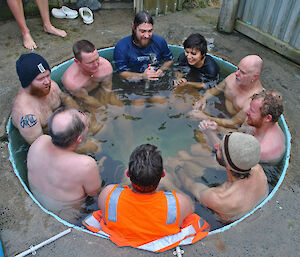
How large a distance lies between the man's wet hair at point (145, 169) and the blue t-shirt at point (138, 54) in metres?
2.67

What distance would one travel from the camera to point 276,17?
4.64 m

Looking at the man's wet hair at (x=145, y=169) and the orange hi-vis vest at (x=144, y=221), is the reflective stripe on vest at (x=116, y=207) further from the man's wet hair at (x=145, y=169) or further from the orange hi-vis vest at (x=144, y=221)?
the man's wet hair at (x=145, y=169)

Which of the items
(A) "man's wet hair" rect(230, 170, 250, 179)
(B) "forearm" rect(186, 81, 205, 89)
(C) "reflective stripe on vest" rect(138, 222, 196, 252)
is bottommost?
(B) "forearm" rect(186, 81, 205, 89)

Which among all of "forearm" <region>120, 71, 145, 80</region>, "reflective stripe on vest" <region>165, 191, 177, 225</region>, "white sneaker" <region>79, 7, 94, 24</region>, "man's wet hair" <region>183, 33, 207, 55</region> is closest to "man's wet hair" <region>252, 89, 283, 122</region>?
"man's wet hair" <region>183, 33, 207, 55</region>

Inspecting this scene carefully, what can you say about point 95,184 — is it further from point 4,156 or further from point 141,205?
point 4,156

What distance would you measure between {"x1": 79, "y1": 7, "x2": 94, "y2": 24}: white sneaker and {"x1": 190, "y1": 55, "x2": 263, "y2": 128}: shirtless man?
315 centimetres

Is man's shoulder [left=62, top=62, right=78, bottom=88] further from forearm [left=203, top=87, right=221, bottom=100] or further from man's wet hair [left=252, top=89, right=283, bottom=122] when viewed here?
man's wet hair [left=252, top=89, right=283, bottom=122]

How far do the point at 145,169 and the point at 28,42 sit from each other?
3.95 metres

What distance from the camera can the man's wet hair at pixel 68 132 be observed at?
7.20 feet

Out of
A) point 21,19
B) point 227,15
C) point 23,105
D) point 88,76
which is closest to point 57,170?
point 23,105

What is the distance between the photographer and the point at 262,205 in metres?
2.47

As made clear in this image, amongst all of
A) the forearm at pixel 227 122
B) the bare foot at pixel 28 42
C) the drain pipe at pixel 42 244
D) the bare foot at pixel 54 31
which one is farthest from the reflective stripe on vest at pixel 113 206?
the bare foot at pixel 54 31

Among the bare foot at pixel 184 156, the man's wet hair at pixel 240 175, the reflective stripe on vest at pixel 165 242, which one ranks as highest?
the man's wet hair at pixel 240 175

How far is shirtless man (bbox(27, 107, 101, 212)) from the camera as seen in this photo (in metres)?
2.23
